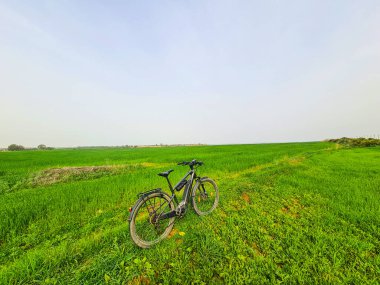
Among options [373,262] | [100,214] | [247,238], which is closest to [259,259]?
[247,238]

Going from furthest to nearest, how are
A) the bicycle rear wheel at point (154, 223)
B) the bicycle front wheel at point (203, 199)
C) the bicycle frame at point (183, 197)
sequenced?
the bicycle front wheel at point (203, 199), the bicycle frame at point (183, 197), the bicycle rear wheel at point (154, 223)

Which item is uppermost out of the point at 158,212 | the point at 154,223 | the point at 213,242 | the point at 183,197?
the point at 183,197

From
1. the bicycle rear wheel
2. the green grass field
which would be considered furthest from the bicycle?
the green grass field

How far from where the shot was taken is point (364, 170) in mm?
8797

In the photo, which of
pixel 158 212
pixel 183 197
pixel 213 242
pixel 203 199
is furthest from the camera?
pixel 203 199

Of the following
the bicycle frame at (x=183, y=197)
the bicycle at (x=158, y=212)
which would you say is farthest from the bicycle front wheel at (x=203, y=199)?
the bicycle frame at (x=183, y=197)

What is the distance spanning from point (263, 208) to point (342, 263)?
2091mm

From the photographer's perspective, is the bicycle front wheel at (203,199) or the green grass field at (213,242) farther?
the bicycle front wheel at (203,199)

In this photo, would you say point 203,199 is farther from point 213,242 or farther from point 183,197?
point 213,242

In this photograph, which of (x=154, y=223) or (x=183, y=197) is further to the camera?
(x=183, y=197)

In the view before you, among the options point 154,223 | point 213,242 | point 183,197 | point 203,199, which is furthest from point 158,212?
point 203,199

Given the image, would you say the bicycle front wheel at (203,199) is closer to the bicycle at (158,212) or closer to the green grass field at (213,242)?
the bicycle at (158,212)

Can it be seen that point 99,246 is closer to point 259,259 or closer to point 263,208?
point 259,259

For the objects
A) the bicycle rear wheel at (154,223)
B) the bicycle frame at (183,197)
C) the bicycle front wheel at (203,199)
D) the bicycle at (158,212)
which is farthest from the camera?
the bicycle front wheel at (203,199)
